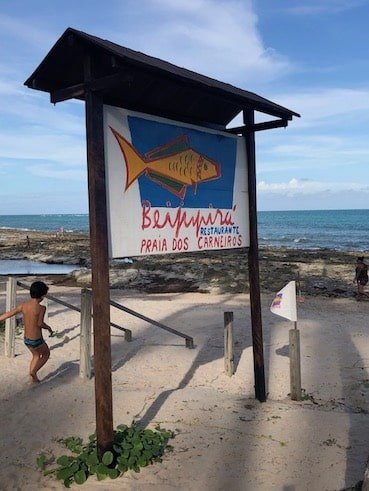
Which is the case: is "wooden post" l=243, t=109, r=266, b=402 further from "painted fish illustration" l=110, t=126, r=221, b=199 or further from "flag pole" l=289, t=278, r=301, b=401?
"painted fish illustration" l=110, t=126, r=221, b=199

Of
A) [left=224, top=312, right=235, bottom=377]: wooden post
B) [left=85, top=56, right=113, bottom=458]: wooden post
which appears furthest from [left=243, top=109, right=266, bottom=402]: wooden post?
[left=85, top=56, right=113, bottom=458]: wooden post

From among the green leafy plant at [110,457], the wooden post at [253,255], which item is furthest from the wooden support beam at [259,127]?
the green leafy plant at [110,457]

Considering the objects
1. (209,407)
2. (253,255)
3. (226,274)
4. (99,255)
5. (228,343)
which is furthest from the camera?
(226,274)

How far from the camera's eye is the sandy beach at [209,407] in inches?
159

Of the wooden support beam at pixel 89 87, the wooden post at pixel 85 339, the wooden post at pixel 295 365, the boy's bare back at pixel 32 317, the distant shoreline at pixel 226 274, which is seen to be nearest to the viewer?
the wooden support beam at pixel 89 87

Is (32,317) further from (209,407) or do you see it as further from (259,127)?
(259,127)

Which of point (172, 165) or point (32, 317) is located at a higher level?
point (172, 165)

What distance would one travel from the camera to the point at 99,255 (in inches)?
156

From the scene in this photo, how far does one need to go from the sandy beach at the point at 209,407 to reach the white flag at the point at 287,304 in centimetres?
111

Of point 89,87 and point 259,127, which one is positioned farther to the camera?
point 259,127

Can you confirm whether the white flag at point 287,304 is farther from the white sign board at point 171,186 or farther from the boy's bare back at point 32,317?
the boy's bare back at point 32,317

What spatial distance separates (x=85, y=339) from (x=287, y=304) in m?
2.84

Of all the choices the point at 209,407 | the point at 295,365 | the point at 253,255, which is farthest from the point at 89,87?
the point at 295,365

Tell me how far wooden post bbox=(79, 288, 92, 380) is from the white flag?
2577mm
